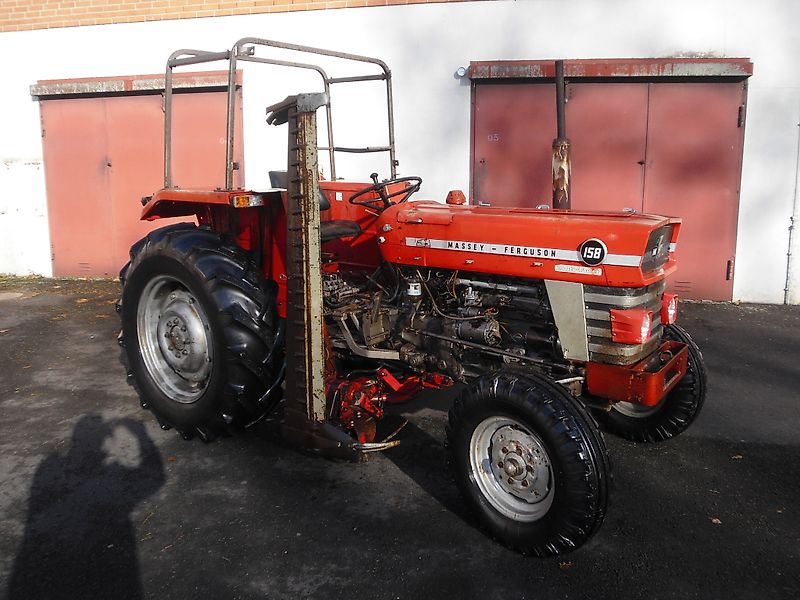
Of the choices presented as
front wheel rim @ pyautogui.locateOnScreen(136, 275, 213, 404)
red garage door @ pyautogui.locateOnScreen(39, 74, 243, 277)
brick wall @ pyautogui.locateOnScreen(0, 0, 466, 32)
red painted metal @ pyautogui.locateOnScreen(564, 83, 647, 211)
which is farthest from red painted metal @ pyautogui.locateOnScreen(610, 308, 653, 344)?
red garage door @ pyautogui.locateOnScreen(39, 74, 243, 277)

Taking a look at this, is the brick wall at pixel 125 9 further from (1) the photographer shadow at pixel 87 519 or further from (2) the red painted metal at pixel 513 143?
(1) the photographer shadow at pixel 87 519

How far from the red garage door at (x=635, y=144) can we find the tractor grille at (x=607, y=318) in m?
4.90

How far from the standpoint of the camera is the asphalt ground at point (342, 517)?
267cm

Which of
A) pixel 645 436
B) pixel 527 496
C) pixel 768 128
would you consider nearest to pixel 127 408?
pixel 527 496

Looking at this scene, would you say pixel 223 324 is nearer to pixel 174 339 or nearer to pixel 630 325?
pixel 174 339

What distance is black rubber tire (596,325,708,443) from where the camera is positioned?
3.75m

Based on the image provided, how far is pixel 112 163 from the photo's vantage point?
8.97 m

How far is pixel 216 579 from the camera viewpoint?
2.69 meters

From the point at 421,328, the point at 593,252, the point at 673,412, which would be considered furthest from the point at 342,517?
the point at 673,412

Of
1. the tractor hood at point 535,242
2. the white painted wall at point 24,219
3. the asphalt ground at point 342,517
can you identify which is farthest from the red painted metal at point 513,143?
the white painted wall at point 24,219

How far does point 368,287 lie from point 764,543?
2.30m

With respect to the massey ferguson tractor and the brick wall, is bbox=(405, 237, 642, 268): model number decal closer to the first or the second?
the massey ferguson tractor

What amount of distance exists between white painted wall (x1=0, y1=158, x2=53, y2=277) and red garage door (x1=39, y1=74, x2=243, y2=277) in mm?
166

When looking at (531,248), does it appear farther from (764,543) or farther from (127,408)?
(127,408)
